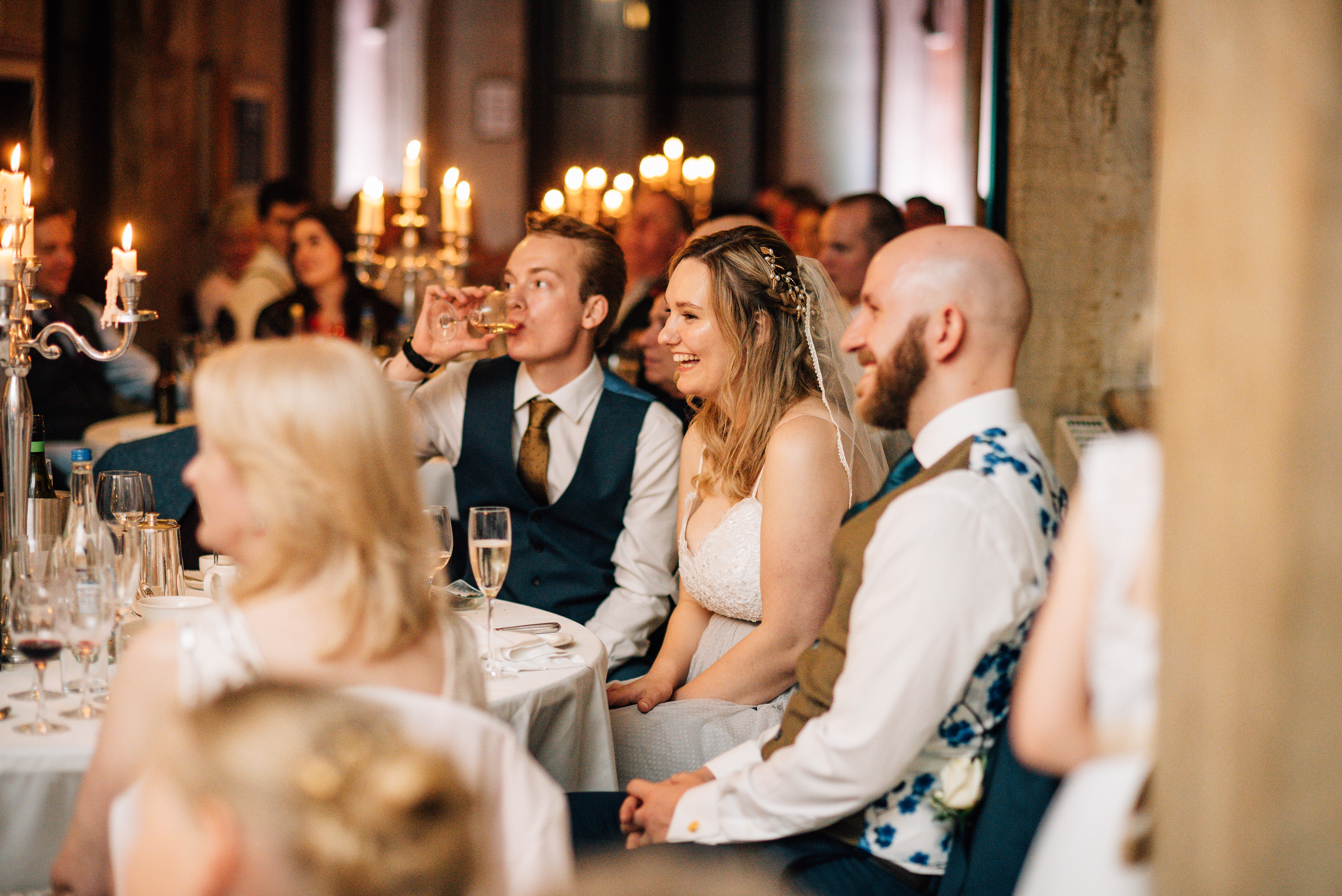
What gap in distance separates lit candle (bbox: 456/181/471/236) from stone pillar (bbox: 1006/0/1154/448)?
1.88 m

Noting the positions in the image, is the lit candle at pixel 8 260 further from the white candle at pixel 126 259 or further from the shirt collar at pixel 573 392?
the shirt collar at pixel 573 392

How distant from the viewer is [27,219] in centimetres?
218

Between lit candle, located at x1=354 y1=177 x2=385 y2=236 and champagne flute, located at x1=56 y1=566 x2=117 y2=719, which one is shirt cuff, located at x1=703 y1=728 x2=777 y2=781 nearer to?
champagne flute, located at x1=56 y1=566 x2=117 y2=719

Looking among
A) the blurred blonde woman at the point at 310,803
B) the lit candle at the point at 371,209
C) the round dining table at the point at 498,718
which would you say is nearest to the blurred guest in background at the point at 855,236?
the lit candle at the point at 371,209

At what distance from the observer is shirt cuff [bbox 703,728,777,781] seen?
198 centimetres

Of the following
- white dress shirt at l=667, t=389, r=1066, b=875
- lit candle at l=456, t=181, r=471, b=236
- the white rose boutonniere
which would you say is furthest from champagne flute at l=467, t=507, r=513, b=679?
lit candle at l=456, t=181, r=471, b=236

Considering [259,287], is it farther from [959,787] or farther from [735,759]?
[959,787]

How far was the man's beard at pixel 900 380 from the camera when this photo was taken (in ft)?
5.79

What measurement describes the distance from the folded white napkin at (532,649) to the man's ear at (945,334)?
0.83 meters

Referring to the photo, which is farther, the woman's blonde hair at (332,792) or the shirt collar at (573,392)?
the shirt collar at (573,392)

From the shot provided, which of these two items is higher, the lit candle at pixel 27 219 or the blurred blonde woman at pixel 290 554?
the lit candle at pixel 27 219

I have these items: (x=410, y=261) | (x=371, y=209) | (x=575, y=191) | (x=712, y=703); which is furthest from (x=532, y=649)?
(x=575, y=191)

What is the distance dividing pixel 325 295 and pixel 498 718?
147 inches

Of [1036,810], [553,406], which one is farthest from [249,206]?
[1036,810]
